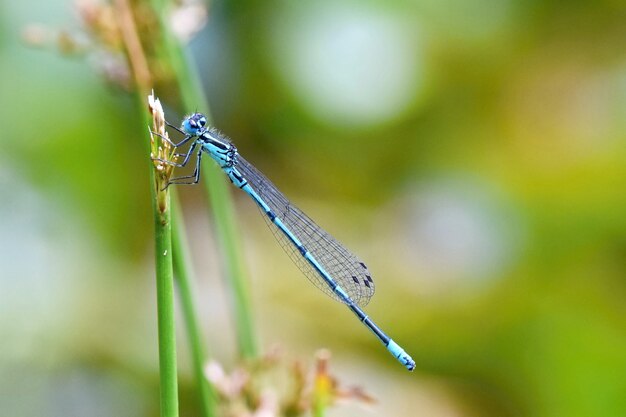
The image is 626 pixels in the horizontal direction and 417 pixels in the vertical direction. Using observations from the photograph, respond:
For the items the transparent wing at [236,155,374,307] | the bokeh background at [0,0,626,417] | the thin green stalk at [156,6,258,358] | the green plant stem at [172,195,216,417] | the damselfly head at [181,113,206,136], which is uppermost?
the bokeh background at [0,0,626,417]

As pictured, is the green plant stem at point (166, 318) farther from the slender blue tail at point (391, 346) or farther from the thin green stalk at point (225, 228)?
the slender blue tail at point (391, 346)

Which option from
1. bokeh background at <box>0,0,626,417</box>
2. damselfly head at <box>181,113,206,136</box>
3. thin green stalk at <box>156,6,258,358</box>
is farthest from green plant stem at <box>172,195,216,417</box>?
bokeh background at <box>0,0,626,417</box>

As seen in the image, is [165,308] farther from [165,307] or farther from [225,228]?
[225,228]

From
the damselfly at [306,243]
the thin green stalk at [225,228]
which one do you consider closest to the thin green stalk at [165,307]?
the thin green stalk at [225,228]

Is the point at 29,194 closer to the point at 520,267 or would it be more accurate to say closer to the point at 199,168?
the point at 199,168

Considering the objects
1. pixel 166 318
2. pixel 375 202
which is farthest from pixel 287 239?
pixel 166 318

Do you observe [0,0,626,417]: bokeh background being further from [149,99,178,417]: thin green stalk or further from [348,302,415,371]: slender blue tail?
[149,99,178,417]: thin green stalk
